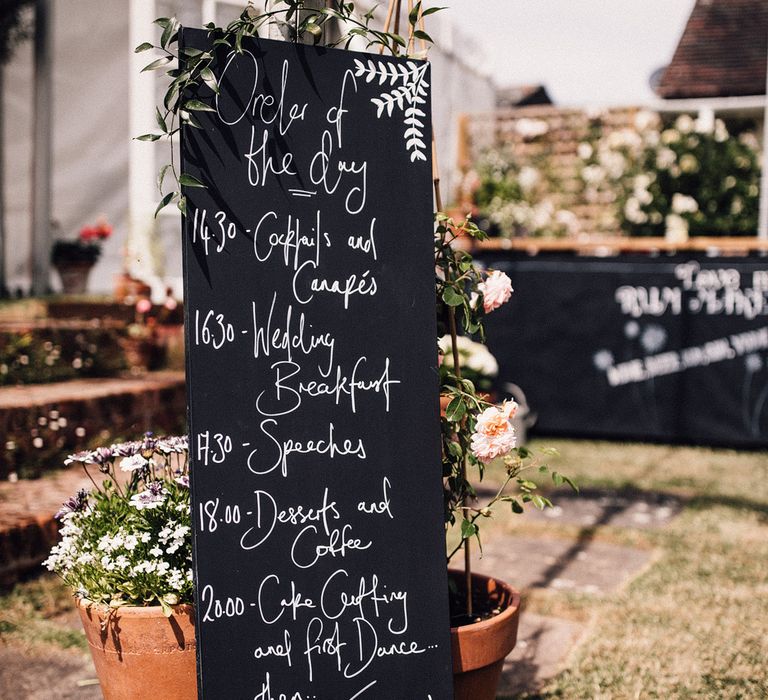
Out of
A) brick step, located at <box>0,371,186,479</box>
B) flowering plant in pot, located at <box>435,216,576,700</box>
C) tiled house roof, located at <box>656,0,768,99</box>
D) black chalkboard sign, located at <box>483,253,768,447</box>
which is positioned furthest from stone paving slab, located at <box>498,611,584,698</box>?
tiled house roof, located at <box>656,0,768,99</box>

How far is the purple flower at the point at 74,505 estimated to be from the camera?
2459 millimetres

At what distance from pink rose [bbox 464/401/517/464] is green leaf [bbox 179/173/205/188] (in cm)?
94

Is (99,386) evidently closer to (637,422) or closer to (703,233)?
(637,422)

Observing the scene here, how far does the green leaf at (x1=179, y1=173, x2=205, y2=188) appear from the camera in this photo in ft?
7.06

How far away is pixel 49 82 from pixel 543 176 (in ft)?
16.1

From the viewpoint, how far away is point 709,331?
6965 mm

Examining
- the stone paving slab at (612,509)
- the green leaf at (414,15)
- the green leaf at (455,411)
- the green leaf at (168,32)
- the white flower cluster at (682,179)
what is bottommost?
the stone paving slab at (612,509)

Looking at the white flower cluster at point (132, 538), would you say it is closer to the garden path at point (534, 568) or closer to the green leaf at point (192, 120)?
the garden path at point (534, 568)

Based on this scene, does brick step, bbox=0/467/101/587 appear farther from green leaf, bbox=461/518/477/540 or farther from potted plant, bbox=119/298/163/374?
green leaf, bbox=461/518/477/540

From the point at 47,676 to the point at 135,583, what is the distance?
3.37 ft

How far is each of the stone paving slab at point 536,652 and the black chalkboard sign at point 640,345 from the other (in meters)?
3.76

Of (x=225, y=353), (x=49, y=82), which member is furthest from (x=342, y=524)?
(x=49, y=82)

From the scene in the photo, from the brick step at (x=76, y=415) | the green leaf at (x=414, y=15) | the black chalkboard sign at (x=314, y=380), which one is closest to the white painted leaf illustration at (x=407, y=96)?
the black chalkboard sign at (x=314, y=380)

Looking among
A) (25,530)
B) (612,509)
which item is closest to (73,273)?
(25,530)
